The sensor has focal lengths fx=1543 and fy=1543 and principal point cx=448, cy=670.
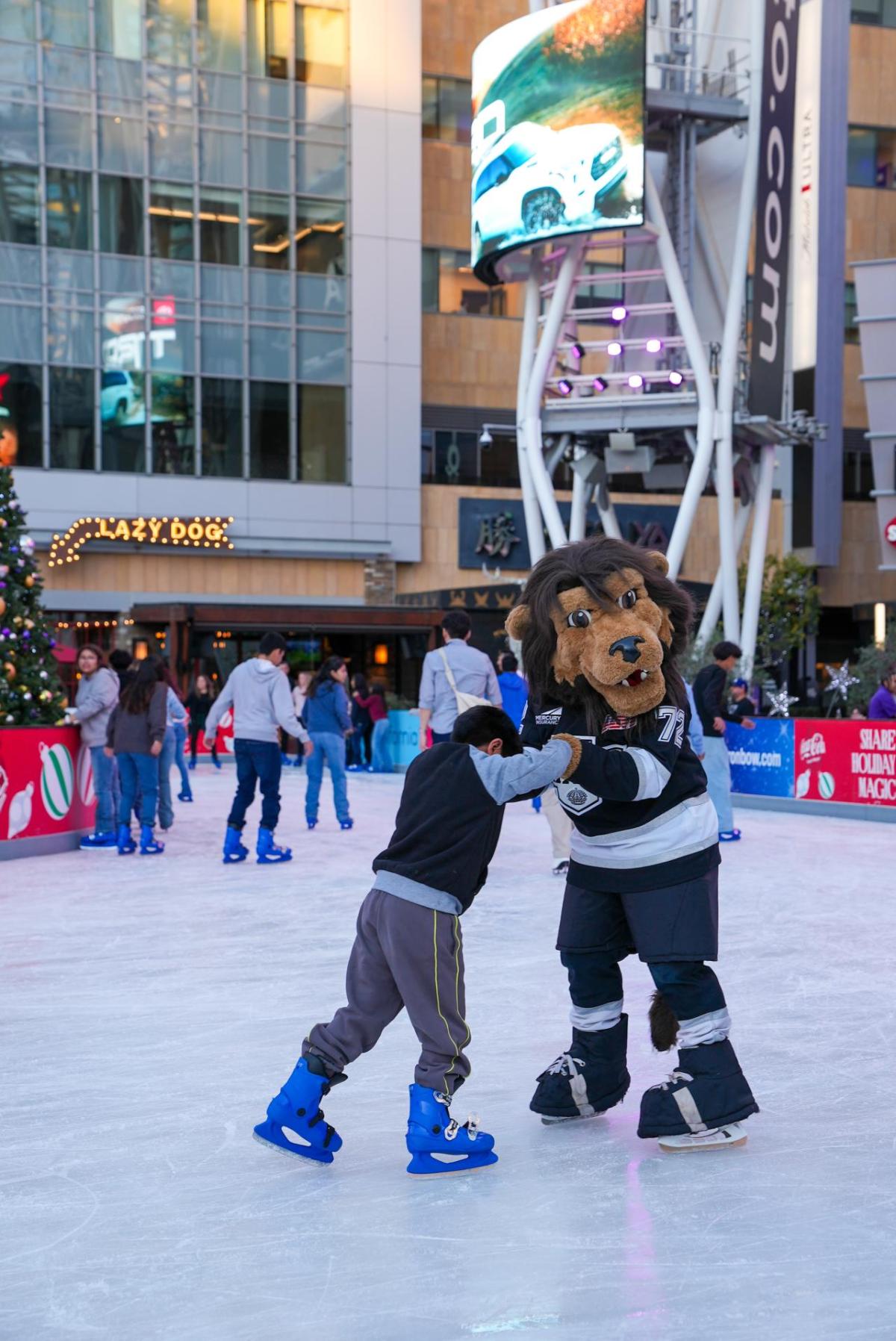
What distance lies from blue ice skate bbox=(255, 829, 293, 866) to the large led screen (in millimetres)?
13897

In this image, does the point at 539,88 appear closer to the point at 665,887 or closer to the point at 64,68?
the point at 64,68

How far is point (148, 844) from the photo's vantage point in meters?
12.1

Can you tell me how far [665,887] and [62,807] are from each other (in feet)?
31.2

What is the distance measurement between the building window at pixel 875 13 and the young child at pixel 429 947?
37.7 metres

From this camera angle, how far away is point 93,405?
103ft

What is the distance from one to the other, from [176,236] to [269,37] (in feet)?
15.7

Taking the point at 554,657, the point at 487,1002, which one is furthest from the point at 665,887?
the point at 487,1002

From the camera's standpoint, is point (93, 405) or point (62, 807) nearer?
point (62, 807)

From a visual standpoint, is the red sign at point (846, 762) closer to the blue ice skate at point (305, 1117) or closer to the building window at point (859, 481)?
the blue ice skate at point (305, 1117)

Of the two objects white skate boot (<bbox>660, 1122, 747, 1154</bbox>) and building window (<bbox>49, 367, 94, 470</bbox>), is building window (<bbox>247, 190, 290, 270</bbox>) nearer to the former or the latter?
building window (<bbox>49, 367, 94, 470</bbox>)

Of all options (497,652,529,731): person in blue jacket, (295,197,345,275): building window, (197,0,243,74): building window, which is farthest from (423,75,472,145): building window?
(497,652,529,731): person in blue jacket

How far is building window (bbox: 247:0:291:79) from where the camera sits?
107ft

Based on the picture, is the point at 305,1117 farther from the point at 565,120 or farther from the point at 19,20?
the point at 19,20

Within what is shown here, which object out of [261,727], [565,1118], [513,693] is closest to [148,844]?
[261,727]
